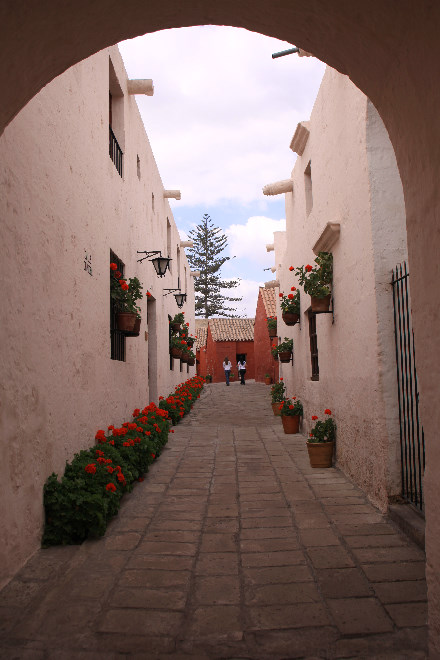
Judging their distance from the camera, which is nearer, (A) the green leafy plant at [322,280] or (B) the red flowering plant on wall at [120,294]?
(A) the green leafy plant at [322,280]

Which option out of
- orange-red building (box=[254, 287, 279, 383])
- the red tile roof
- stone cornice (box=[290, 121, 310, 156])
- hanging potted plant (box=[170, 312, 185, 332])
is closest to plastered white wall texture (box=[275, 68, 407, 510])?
stone cornice (box=[290, 121, 310, 156])

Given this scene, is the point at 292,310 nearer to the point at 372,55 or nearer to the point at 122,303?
the point at 122,303

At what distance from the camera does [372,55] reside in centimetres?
239

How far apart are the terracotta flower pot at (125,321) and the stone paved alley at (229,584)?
213cm

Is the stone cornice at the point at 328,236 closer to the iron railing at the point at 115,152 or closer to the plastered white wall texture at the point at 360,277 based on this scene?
the plastered white wall texture at the point at 360,277

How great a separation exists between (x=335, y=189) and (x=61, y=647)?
5.21 meters

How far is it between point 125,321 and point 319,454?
2939 millimetres

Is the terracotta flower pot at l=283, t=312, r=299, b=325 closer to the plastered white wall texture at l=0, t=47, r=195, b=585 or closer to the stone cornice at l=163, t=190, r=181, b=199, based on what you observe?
the plastered white wall texture at l=0, t=47, r=195, b=585

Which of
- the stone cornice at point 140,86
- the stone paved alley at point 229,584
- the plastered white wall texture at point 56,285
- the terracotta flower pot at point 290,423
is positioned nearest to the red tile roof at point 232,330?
the terracotta flower pot at point 290,423

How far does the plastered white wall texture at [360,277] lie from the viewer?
4355mm

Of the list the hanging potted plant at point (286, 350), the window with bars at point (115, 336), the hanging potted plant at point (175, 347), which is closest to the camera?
the window with bars at point (115, 336)

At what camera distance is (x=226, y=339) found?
1201 inches

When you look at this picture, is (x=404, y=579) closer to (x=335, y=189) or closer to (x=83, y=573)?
(x=83, y=573)

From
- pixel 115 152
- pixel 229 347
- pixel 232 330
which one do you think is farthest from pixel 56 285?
pixel 232 330
